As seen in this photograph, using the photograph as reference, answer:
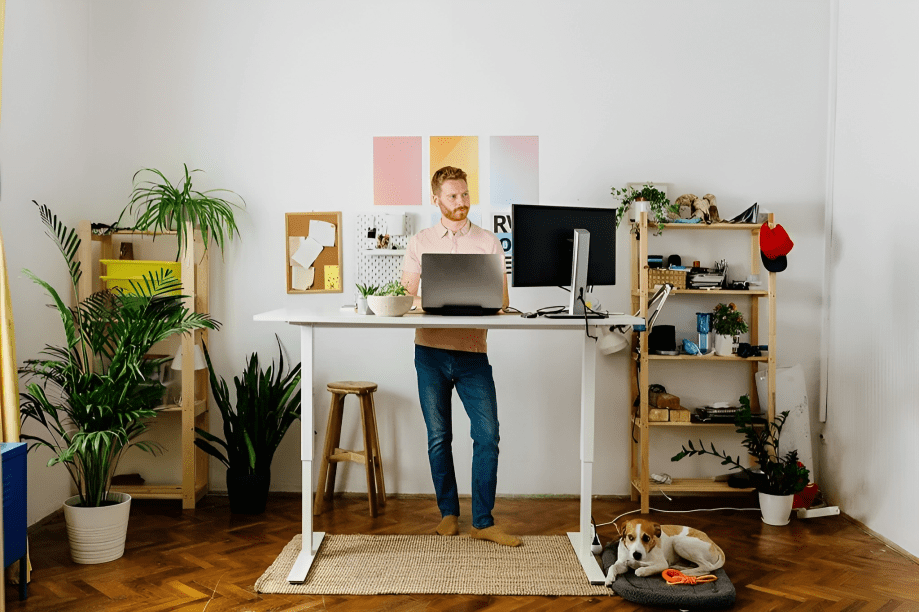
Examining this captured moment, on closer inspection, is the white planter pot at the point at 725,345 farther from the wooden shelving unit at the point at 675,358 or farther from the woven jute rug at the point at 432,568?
the woven jute rug at the point at 432,568

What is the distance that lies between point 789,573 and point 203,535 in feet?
8.48

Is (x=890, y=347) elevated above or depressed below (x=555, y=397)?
above

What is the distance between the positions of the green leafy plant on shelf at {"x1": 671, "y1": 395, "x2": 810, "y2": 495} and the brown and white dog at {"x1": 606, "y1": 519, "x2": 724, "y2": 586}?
718 millimetres

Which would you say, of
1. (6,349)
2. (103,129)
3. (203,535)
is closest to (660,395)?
(203,535)

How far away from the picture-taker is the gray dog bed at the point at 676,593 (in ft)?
8.55

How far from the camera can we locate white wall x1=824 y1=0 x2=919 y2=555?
10.8 ft

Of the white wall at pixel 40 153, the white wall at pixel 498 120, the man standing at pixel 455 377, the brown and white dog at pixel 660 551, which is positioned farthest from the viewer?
the white wall at pixel 498 120

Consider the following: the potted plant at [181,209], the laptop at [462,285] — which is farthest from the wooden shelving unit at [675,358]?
the potted plant at [181,209]

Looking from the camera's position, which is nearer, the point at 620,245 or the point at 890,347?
the point at 890,347

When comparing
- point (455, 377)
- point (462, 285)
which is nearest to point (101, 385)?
point (455, 377)

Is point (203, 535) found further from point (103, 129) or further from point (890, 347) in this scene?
point (890, 347)

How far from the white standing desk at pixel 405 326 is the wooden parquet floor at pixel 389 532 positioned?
215 mm

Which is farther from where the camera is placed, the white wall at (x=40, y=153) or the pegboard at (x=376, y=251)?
the pegboard at (x=376, y=251)

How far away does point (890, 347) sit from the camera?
3.45m
